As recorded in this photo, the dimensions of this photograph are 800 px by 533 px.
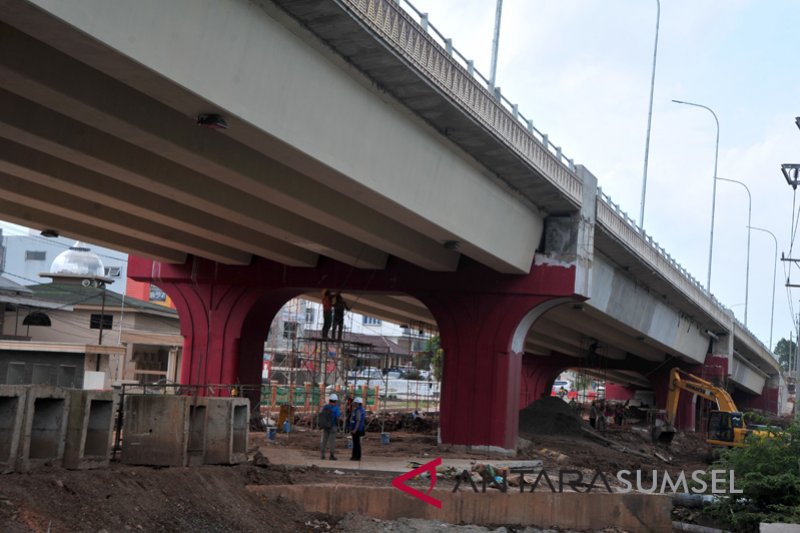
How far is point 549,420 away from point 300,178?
22214mm

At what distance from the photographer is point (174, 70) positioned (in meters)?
13.4

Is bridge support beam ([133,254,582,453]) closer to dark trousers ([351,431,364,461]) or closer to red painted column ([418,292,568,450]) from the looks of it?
red painted column ([418,292,568,450])

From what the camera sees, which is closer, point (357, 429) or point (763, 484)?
point (763, 484)

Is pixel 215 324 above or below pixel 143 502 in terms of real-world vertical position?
above

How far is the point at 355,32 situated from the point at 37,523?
853cm

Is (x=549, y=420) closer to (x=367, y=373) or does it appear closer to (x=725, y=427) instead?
(x=725, y=427)

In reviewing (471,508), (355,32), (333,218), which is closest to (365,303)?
(333,218)

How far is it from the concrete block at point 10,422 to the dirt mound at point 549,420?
2620cm

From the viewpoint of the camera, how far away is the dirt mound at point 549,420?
129 ft

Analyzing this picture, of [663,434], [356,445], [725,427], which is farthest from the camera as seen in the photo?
[663,434]

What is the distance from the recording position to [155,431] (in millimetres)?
16984

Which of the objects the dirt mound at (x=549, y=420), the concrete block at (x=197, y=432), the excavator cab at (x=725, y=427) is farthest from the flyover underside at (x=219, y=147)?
the excavator cab at (x=725, y=427)

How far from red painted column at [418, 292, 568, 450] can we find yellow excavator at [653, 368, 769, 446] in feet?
39.6

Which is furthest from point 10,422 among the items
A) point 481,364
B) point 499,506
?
point 481,364
